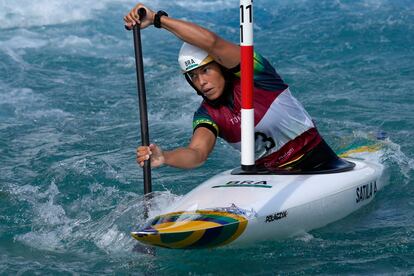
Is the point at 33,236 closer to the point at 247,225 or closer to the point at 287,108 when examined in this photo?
the point at 247,225

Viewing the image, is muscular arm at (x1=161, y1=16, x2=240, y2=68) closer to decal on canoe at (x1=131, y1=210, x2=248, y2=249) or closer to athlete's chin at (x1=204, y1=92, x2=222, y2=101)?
athlete's chin at (x1=204, y1=92, x2=222, y2=101)

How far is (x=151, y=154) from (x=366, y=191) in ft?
5.95

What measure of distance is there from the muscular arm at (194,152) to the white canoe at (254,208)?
8.9 inches

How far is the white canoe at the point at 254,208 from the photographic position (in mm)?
4258

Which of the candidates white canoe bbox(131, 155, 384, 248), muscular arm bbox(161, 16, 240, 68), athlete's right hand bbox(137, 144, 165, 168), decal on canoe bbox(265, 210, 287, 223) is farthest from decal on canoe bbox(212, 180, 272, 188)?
muscular arm bbox(161, 16, 240, 68)

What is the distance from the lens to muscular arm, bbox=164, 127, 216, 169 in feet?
14.7

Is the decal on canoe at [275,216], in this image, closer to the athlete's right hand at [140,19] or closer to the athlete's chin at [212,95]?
the athlete's chin at [212,95]

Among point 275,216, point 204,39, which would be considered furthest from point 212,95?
point 275,216

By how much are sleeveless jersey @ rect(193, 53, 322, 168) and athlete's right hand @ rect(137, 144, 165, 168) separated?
0.58 meters

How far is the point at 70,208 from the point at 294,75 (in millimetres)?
5581

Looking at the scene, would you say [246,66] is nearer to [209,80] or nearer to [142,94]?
[209,80]

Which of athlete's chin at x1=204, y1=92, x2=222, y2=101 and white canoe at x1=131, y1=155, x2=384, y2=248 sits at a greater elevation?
athlete's chin at x1=204, y1=92, x2=222, y2=101

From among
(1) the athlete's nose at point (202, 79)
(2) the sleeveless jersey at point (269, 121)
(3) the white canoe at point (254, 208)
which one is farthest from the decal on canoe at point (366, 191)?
(1) the athlete's nose at point (202, 79)

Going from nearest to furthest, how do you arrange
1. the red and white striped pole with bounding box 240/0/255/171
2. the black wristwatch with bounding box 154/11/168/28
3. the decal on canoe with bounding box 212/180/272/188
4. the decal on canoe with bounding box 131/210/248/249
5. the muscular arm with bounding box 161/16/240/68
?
the decal on canoe with bounding box 131/210/248/249, the red and white striped pole with bounding box 240/0/255/171, the muscular arm with bounding box 161/16/240/68, the black wristwatch with bounding box 154/11/168/28, the decal on canoe with bounding box 212/180/272/188
